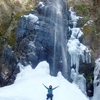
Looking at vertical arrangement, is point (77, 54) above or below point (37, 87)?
above

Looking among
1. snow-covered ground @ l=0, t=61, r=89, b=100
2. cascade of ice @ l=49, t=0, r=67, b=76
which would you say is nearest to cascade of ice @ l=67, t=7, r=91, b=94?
cascade of ice @ l=49, t=0, r=67, b=76

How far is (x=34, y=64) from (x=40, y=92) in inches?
91.6

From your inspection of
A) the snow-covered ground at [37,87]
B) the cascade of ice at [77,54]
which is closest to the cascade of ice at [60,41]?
the cascade of ice at [77,54]

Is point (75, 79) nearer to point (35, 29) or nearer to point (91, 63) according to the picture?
point (91, 63)

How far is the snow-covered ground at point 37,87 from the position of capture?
480 inches

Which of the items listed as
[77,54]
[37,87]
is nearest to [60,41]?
[77,54]

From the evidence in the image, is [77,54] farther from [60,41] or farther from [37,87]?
[37,87]

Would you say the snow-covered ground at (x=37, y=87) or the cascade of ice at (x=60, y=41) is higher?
the cascade of ice at (x=60, y=41)

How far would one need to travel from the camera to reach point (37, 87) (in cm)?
1314

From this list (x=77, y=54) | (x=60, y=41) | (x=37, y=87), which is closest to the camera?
(x=37, y=87)

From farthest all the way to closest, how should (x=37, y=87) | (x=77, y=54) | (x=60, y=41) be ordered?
(x=60, y=41) < (x=77, y=54) < (x=37, y=87)

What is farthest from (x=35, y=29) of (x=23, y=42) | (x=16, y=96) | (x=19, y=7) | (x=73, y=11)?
(x=16, y=96)

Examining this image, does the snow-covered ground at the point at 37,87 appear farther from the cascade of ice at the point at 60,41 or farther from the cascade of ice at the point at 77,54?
the cascade of ice at the point at 60,41

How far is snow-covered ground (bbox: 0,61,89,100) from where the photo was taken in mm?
12203
